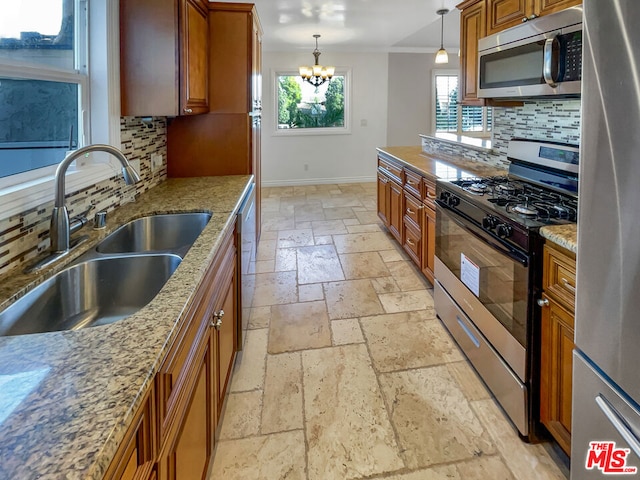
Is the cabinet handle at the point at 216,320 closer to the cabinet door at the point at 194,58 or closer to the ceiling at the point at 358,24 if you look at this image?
the cabinet door at the point at 194,58

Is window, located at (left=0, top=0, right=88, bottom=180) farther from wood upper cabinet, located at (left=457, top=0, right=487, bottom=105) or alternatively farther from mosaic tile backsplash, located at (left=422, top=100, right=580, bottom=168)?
mosaic tile backsplash, located at (left=422, top=100, right=580, bottom=168)

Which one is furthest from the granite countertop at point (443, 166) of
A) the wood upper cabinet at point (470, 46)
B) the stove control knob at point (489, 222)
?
the stove control knob at point (489, 222)

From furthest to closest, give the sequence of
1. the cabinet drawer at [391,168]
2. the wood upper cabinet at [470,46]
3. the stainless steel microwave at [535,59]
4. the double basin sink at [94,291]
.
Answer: the cabinet drawer at [391,168] < the wood upper cabinet at [470,46] < the stainless steel microwave at [535,59] < the double basin sink at [94,291]

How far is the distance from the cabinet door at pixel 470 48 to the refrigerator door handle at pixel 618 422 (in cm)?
210

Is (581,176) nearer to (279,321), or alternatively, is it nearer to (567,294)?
(567,294)

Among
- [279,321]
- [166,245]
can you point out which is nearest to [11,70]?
[166,245]

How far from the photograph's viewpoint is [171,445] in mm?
982

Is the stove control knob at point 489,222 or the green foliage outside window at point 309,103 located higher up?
the green foliage outside window at point 309,103

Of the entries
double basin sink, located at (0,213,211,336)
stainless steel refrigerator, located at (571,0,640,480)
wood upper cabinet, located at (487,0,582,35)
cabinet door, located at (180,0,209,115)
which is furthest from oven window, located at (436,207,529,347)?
cabinet door, located at (180,0,209,115)

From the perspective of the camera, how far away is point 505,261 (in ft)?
5.93

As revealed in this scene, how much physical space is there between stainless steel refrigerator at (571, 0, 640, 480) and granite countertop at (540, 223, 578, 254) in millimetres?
177

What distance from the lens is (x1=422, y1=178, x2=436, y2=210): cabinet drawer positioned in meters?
3.03

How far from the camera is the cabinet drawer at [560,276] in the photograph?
4.75ft

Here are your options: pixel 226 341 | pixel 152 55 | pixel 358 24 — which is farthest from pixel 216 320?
pixel 358 24
